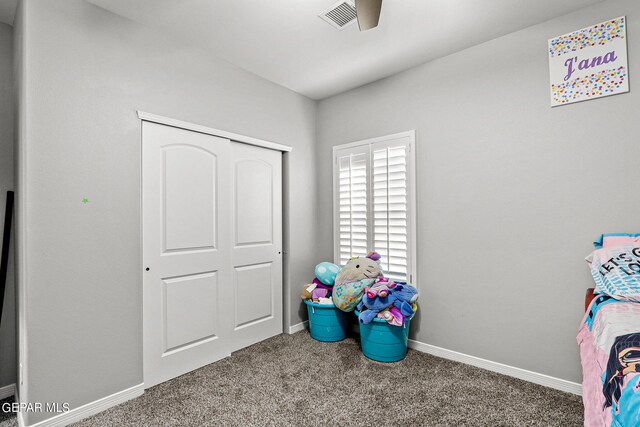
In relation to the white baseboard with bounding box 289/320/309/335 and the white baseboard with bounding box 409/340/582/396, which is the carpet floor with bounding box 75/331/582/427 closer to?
the white baseboard with bounding box 409/340/582/396

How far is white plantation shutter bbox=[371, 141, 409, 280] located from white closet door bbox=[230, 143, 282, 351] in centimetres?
105

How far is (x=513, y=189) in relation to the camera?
253cm

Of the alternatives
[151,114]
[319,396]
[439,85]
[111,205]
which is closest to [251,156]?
[151,114]

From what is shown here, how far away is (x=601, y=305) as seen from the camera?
1686 millimetres

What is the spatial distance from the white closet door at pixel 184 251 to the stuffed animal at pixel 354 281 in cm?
102

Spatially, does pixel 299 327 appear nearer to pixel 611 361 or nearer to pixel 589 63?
→ pixel 611 361

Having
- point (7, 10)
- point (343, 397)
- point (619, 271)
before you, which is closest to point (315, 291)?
point (343, 397)

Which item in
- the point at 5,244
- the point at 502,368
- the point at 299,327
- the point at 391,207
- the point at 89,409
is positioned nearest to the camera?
the point at 89,409

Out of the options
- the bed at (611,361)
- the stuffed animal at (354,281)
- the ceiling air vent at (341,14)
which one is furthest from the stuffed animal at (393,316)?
the ceiling air vent at (341,14)

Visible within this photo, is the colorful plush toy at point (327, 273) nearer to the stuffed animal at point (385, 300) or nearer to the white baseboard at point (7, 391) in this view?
the stuffed animal at point (385, 300)

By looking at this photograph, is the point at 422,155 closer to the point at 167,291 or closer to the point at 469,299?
the point at 469,299

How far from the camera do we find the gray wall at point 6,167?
234 cm

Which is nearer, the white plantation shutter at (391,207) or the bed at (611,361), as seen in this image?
the bed at (611,361)

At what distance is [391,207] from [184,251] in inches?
75.9
